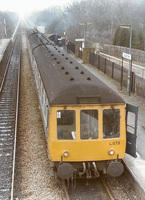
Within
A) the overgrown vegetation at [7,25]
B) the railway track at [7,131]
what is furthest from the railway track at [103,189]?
the overgrown vegetation at [7,25]

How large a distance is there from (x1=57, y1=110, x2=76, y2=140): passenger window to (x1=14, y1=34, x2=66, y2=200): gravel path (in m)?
1.45

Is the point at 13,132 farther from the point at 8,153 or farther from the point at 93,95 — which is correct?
the point at 93,95

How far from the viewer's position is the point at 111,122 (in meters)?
7.68

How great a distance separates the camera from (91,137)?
7.64m

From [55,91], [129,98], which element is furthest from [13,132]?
[129,98]

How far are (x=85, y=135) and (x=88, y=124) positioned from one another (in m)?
0.26

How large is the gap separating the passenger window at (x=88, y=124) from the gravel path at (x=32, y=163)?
5.17 feet

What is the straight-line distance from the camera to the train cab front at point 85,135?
7.55 m

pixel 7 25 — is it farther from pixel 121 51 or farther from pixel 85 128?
pixel 85 128

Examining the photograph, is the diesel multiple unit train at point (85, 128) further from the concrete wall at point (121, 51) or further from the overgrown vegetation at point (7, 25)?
the overgrown vegetation at point (7, 25)

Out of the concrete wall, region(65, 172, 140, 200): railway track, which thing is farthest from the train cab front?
the concrete wall

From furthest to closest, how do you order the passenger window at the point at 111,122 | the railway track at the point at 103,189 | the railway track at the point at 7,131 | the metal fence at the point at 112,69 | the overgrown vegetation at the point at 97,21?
the overgrown vegetation at the point at 97,21
the metal fence at the point at 112,69
the railway track at the point at 7,131
the railway track at the point at 103,189
the passenger window at the point at 111,122

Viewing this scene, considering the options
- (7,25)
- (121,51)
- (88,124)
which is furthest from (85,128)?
(7,25)

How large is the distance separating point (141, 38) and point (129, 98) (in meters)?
26.3
